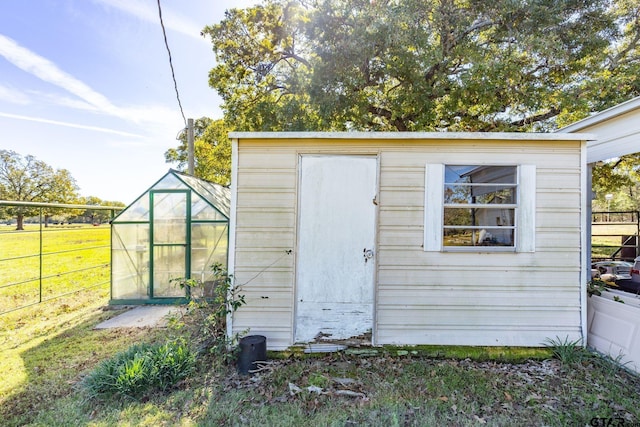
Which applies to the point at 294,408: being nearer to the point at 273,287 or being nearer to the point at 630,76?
the point at 273,287

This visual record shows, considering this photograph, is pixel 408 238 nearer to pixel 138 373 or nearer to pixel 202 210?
pixel 138 373

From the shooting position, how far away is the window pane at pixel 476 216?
351 cm

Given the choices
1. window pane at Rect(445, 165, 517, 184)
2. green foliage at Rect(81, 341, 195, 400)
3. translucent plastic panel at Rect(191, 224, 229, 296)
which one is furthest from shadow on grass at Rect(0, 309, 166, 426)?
window pane at Rect(445, 165, 517, 184)

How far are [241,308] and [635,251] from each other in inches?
391

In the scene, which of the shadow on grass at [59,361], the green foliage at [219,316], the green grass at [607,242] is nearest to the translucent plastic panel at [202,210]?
the shadow on grass at [59,361]

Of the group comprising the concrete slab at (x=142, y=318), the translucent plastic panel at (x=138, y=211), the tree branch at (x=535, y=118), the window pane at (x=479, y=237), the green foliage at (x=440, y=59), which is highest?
the green foliage at (x=440, y=59)

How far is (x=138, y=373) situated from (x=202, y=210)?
3204mm

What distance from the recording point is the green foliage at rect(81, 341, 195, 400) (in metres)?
2.71

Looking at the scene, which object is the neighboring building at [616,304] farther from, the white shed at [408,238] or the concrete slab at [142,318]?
the concrete slab at [142,318]

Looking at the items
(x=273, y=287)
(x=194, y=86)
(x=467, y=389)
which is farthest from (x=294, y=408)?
(x=194, y=86)

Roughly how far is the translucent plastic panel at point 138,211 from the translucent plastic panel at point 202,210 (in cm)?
86

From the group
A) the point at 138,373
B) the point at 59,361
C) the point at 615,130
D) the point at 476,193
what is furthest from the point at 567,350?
the point at 59,361

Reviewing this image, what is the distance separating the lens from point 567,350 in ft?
11.0

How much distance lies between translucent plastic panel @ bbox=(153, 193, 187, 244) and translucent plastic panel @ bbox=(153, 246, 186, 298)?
0.15 m
